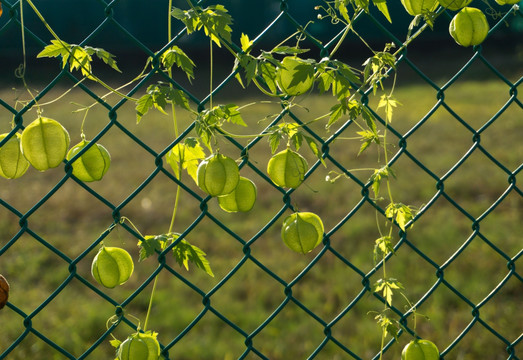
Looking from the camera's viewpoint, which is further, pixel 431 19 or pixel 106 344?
pixel 106 344

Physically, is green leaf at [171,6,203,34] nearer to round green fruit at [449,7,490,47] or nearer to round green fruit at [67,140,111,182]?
round green fruit at [67,140,111,182]

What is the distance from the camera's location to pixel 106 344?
104 inches

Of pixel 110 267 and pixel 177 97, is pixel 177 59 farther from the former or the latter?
pixel 110 267

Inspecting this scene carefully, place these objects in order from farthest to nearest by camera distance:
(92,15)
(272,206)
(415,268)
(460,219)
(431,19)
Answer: (92,15)
(272,206)
(460,219)
(415,268)
(431,19)

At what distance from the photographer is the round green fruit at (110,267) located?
4.01ft

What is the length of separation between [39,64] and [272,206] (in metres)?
7.53

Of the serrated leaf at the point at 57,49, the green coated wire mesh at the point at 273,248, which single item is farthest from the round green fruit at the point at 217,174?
the serrated leaf at the point at 57,49

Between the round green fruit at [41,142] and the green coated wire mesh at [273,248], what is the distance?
50 millimetres

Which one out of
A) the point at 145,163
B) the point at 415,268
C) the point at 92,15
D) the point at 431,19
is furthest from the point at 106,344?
the point at 92,15

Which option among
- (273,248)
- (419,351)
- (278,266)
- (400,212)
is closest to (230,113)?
(400,212)

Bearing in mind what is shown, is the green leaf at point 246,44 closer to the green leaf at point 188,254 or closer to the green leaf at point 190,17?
the green leaf at point 190,17

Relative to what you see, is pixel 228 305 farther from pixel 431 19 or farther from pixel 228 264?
pixel 431 19

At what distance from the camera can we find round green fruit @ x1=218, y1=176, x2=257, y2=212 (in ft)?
4.13

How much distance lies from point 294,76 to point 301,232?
30cm
